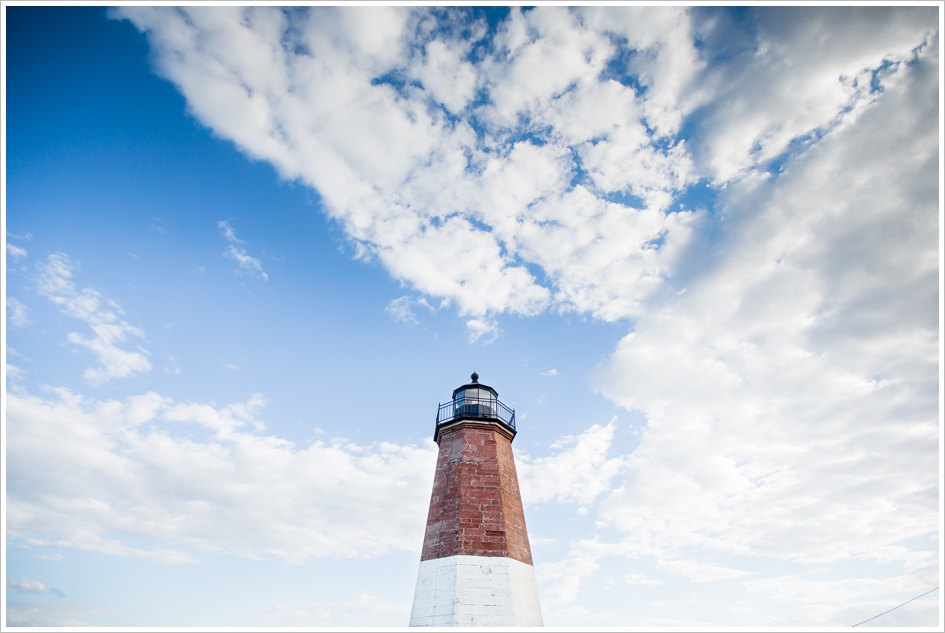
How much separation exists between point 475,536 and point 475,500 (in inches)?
55.3

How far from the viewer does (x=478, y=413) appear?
22812 millimetres

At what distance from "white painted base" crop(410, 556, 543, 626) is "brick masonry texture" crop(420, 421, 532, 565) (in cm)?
43

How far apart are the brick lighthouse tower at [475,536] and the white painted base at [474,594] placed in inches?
1.2

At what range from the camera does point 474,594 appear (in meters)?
17.9

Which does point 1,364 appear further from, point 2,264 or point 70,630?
point 70,630

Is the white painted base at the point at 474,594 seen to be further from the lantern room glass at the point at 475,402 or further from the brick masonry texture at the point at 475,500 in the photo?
the lantern room glass at the point at 475,402

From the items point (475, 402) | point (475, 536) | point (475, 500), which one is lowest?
point (475, 536)

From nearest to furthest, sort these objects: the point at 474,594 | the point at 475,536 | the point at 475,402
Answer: the point at 474,594
the point at 475,536
the point at 475,402

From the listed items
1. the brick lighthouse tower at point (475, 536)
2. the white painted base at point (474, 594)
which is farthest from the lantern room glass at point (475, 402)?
the white painted base at point (474, 594)

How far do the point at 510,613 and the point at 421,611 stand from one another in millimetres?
3475

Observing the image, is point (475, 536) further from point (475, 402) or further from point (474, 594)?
point (475, 402)

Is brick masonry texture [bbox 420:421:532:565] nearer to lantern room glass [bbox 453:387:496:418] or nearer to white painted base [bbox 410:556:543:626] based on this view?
white painted base [bbox 410:556:543:626]

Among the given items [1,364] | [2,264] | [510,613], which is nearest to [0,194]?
[2,264]

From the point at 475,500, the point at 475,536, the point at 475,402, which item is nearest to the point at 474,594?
the point at 475,536
